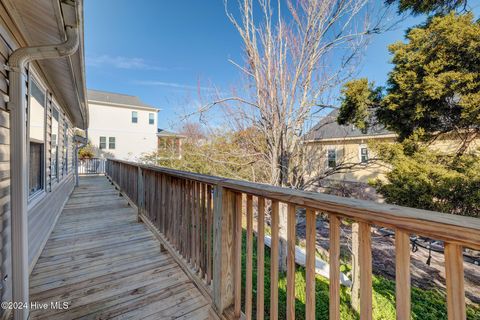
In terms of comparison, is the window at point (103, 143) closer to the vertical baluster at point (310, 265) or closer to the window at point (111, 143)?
the window at point (111, 143)

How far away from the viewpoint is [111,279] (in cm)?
225

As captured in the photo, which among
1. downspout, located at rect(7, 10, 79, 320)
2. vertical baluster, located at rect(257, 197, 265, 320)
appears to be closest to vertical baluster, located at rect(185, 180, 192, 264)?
vertical baluster, located at rect(257, 197, 265, 320)

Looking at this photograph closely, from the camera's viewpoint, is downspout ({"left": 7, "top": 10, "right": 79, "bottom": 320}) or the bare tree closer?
downspout ({"left": 7, "top": 10, "right": 79, "bottom": 320})

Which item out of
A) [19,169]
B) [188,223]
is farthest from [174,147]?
[19,169]

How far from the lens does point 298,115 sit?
3949 millimetres

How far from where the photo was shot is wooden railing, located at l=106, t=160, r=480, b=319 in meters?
0.61

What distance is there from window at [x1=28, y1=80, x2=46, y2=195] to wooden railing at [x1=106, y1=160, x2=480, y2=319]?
170cm

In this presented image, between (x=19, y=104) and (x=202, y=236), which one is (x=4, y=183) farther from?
(x=202, y=236)

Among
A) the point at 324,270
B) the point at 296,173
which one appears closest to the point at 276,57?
the point at 296,173

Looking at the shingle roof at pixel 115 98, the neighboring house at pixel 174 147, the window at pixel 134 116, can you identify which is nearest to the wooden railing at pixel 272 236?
the neighboring house at pixel 174 147

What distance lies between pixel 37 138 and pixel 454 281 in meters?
4.38

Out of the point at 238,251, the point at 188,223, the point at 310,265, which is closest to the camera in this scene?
the point at 310,265

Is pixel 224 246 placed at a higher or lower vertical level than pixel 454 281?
lower

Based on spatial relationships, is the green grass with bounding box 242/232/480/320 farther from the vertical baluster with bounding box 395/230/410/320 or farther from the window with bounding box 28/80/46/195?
the window with bounding box 28/80/46/195
